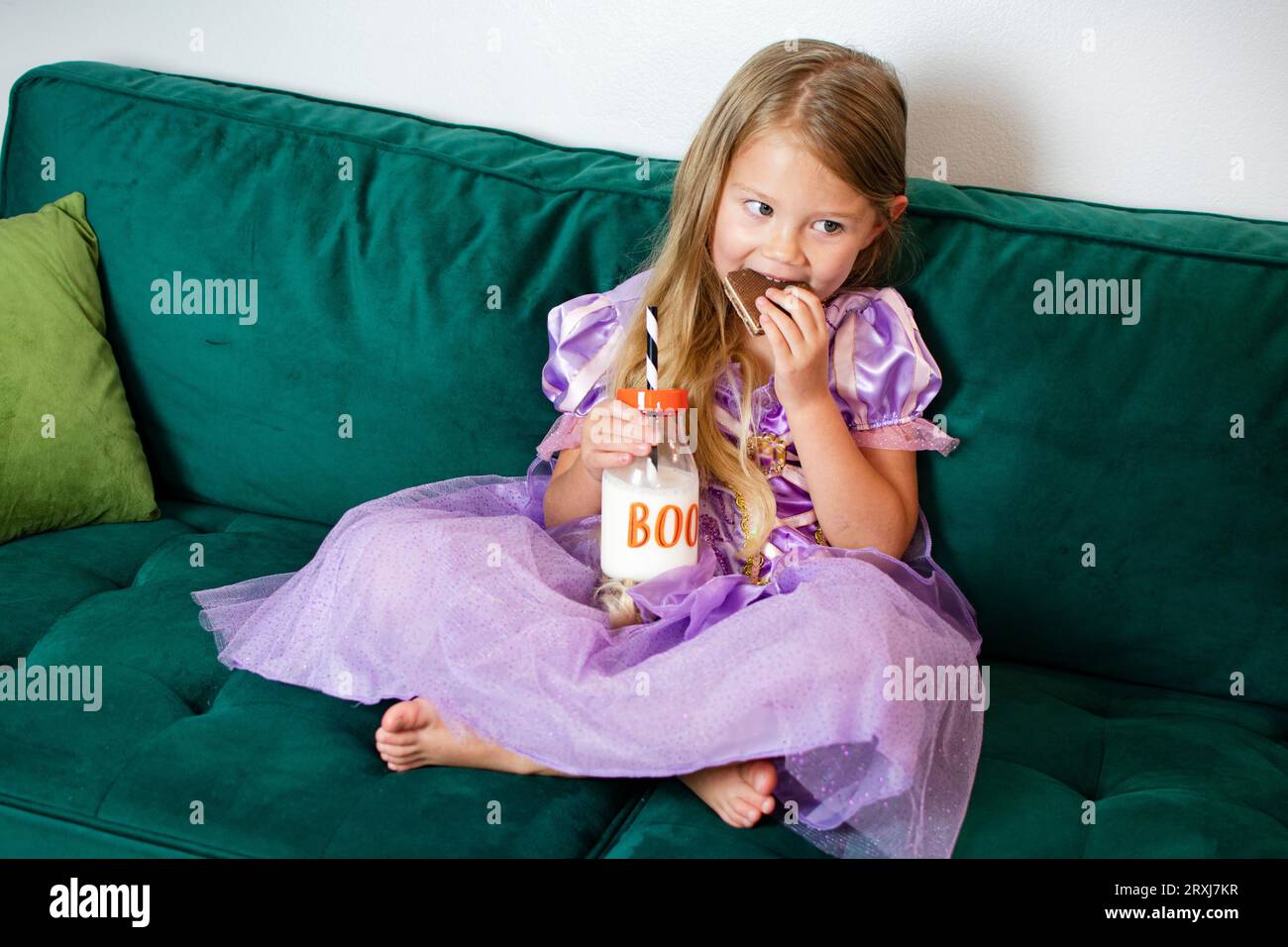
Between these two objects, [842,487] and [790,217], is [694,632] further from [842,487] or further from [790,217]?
[790,217]

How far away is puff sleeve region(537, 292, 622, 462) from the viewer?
154 centimetres

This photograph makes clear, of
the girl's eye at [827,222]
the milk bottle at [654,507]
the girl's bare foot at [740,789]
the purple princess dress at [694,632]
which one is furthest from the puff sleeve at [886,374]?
the girl's bare foot at [740,789]

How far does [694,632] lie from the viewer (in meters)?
1.30

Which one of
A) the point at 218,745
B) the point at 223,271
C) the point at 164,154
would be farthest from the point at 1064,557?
the point at 164,154

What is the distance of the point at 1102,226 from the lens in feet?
4.91

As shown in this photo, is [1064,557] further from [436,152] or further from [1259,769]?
[436,152]

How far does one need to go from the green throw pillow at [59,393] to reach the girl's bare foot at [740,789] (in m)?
0.93

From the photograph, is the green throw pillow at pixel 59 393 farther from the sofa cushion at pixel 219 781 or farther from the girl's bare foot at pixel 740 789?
the girl's bare foot at pixel 740 789

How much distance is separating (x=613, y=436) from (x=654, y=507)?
0.32ft

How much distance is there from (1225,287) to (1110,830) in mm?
635

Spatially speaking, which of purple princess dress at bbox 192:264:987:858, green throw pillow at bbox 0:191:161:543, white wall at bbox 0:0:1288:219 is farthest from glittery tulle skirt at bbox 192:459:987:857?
white wall at bbox 0:0:1288:219

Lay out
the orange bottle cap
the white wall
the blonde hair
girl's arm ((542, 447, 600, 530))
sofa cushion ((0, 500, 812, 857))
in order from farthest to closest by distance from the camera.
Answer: the white wall, girl's arm ((542, 447, 600, 530)), the blonde hair, the orange bottle cap, sofa cushion ((0, 500, 812, 857))

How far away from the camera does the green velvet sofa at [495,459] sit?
3.89ft

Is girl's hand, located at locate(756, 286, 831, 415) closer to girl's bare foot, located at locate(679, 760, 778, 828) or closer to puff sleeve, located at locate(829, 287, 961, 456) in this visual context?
puff sleeve, located at locate(829, 287, 961, 456)
